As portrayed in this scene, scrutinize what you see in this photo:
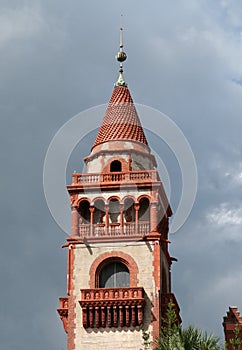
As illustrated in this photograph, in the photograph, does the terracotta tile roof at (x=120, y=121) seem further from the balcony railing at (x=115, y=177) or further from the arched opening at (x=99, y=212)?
the arched opening at (x=99, y=212)

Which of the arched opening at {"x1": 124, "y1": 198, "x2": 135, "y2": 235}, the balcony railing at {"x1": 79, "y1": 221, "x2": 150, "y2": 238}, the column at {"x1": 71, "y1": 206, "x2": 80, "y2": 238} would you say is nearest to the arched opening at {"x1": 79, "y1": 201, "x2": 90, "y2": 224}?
the column at {"x1": 71, "y1": 206, "x2": 80, "y2": 238}

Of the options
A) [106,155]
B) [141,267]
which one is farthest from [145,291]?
[106,155]

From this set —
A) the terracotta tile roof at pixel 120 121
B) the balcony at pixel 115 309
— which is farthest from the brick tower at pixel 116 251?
the terracotta tile roof at pixel 120 121

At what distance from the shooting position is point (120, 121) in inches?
2852

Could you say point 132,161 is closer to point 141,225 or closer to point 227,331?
point 141,225

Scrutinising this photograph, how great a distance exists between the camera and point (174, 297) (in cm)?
6619

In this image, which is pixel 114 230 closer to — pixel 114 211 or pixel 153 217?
pixel 114 211

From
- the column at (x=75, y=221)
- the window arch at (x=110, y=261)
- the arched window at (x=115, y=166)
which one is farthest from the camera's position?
the arched window at (x=115, y=166)

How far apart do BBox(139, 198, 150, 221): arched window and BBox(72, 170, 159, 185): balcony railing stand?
1.49m

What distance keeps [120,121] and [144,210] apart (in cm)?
742

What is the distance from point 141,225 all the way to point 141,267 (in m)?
2.84

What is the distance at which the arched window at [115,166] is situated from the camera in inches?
2771

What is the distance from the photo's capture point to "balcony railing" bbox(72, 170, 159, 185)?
68.4m

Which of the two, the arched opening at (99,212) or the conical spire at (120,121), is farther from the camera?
the conical spire at (120,121)
